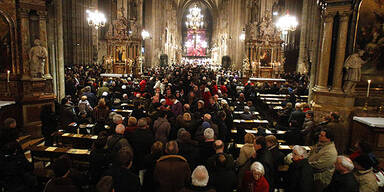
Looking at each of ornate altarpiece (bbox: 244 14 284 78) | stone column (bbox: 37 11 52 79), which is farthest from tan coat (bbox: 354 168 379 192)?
ornate altarpiece (bbox: 244 14 284 78)

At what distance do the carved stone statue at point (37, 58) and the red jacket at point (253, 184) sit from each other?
825 centimetres

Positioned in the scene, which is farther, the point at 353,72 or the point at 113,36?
the point at 113,36

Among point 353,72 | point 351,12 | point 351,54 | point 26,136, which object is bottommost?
point 26,136

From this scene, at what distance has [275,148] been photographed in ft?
14.2

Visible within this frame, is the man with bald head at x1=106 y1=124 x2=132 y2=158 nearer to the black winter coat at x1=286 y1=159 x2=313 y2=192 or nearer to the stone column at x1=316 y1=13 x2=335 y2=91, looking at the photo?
the black winter coat at x1=286 y1=159 x2=313 y2=192

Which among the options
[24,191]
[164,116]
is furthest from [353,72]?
[24,191]

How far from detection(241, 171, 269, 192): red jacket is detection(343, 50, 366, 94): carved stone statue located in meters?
6.29

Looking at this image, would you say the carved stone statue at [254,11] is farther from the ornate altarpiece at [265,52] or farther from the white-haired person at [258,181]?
the white-haired person at [258,181]

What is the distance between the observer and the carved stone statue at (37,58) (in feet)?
28.3

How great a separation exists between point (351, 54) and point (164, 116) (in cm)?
633

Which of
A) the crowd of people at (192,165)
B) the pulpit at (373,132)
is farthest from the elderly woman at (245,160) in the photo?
the pulpit at (373,132)

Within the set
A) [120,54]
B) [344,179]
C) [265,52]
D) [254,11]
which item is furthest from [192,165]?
[254,11]

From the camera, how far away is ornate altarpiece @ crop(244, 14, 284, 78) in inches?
882

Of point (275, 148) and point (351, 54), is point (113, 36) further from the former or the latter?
point (275, 148)
